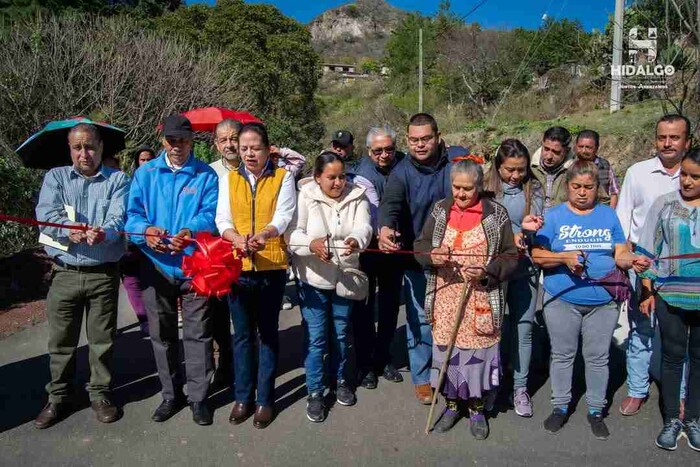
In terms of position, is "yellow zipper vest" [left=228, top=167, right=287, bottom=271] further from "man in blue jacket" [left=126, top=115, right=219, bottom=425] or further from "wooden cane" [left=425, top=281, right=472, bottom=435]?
"wooden cane" [left=425, top=281, right=472, bottom=435]

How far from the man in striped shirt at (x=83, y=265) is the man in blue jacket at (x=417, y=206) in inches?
76.7

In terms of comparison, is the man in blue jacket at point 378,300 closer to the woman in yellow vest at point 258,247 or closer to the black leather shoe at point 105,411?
the woman in yellow vest at point 258,247

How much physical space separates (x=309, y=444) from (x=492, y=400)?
4.35 ft

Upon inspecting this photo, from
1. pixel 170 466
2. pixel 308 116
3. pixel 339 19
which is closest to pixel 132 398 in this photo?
pixel 170 466

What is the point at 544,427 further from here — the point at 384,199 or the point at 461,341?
the point at 384,199

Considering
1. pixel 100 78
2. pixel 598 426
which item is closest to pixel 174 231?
pixel 598 426

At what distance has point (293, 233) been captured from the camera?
12.7ft

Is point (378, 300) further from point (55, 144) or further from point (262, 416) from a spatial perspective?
point (55, 144)

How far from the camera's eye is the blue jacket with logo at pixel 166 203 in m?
3.80

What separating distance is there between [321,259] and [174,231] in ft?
3.43

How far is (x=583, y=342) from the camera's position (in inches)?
149

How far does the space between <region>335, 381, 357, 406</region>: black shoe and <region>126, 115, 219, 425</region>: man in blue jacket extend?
98cm

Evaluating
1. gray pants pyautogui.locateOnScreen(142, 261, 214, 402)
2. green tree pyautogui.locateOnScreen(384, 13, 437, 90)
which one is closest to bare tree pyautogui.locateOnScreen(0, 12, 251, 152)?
gray pants pyautogui.locateOnScreen(142, 261, 214, 402)

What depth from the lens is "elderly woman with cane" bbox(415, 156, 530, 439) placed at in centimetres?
361
